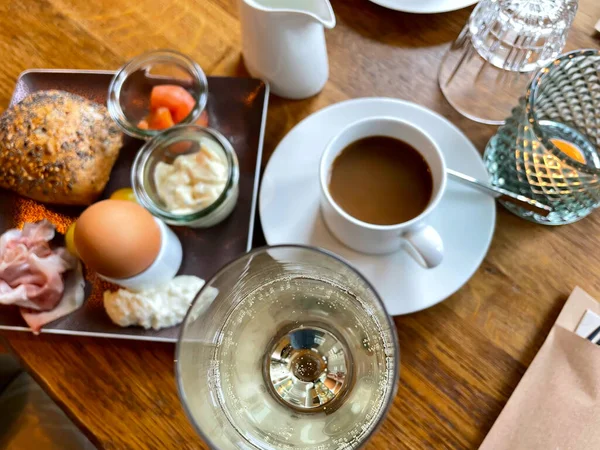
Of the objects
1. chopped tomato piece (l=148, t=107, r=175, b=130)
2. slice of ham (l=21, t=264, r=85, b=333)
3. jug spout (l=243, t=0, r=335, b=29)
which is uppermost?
jug spout (l=243, t=0, r=335, b=29)

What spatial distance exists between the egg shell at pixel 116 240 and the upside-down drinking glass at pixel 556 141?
45 centimetres

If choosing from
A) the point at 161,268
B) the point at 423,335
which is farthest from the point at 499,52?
the point at 161,268

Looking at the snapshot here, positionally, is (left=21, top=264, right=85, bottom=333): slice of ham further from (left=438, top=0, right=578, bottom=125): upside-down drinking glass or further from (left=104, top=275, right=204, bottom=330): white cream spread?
(left=438, top=0, right=578, bottom=125): upside-down drinking glass

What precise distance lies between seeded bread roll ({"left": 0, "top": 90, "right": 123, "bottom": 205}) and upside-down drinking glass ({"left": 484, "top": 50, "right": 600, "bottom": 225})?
523 mm

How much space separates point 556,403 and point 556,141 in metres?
0.34

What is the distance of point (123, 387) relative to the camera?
644 mm

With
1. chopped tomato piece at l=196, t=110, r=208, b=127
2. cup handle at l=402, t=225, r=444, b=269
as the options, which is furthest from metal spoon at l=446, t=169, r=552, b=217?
chopped tomato piece at l=196, t=110, r=208, b=127

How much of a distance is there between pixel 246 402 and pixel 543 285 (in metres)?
0.39

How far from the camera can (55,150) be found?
0.70 metres

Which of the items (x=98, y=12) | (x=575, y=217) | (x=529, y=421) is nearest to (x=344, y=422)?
(x=529, y=421)

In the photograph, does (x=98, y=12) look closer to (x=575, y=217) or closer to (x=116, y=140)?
(x=116, y=140)

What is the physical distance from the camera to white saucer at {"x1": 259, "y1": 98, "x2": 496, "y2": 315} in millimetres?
630

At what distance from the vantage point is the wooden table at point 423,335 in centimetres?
63

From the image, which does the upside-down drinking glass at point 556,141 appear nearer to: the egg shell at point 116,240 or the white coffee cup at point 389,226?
the white coffee cup at point 389,226
